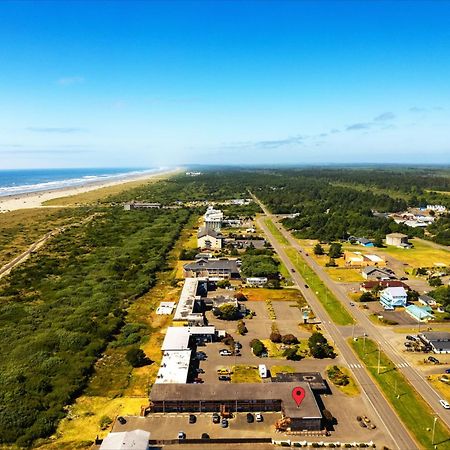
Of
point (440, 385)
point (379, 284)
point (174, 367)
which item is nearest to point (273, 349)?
point (174, 367)

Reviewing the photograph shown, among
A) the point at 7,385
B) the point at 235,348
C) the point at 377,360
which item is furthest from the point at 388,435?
the point at 7,385

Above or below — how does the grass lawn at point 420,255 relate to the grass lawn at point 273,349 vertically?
below

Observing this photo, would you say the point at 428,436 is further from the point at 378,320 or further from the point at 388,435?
the point at 378,320

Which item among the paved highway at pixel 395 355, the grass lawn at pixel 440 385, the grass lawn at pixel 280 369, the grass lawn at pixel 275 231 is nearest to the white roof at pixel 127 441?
the grass lawn at pixel 280 369

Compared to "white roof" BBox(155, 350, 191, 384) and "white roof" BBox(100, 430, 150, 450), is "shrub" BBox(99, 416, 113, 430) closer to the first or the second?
"white roof" BBox(100, 430, 150, 450)

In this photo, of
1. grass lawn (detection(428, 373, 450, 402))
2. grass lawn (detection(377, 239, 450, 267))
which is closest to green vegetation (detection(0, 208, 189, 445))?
grass lawn (detection(428, 373, 450, 402))

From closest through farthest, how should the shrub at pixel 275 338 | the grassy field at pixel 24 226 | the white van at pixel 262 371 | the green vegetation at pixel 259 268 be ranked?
1. the white van at pixel 262 371
2. the shrub at pixel 275 338
3. the green vegetation at pixel 259 268
4. the grassy field at pixel 24 226

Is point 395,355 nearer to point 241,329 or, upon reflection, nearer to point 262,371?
point 262,371

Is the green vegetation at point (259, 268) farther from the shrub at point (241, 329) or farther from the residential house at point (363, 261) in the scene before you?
the shrub at point (241, 329)
